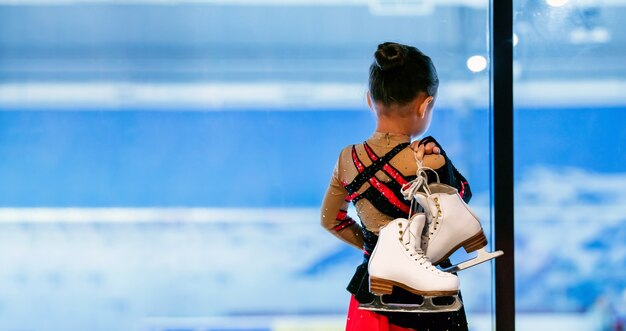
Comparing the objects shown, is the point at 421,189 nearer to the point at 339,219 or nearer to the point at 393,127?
the point at 393,127

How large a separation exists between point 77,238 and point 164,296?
356 millimetres

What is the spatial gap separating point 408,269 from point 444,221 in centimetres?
13

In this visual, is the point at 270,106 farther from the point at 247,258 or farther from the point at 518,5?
the point at 518,5

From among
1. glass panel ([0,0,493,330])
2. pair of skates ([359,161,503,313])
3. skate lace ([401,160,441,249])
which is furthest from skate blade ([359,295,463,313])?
glass panel ([0,0,493,330])

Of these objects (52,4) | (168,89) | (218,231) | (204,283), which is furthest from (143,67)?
(204,283)

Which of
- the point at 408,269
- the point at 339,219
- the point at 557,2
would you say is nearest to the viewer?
the point at 408,269

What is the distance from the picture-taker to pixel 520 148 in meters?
2.41

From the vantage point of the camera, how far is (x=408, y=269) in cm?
151

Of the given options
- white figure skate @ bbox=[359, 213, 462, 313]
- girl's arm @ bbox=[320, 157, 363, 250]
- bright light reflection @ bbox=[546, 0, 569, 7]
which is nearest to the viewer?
Result: white figure skate @ bbox=[359, 213, 462, 313]

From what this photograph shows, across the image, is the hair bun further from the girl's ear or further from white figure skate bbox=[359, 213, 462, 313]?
white figure skate bbox=[359, 213, 462, 313]

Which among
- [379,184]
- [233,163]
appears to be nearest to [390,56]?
[379,184]

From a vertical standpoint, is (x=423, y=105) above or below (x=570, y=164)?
below

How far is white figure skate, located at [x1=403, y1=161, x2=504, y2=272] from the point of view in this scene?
5.03 ft

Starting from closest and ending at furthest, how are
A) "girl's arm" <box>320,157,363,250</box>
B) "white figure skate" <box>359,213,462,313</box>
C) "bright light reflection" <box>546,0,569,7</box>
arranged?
"white figure skate" <box>359,213,462,313</box> < "girl's arm" <box>320,157,363,250</box> < "bright light reflection" <box>546,0,569,7</box>
